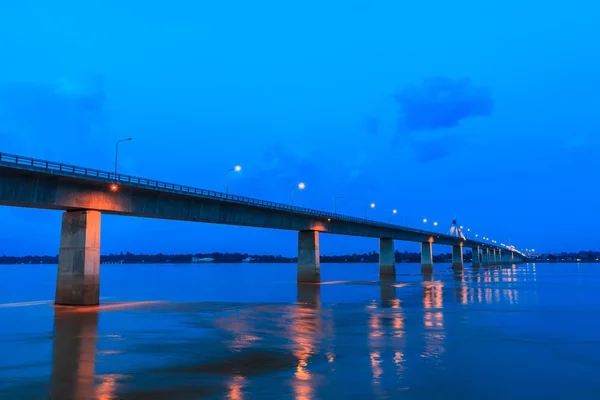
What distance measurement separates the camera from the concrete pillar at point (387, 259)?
367ft

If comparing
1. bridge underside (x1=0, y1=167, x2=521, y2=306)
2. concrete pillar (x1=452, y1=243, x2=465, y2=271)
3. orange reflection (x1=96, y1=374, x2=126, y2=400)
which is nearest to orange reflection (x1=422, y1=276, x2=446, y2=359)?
orange reflection (x1=96, y1=374, x2=126, y2=400)

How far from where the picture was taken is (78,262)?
132ft

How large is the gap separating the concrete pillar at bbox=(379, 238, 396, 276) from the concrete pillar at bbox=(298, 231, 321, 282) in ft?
108

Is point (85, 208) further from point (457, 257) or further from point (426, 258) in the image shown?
point (457, 257)

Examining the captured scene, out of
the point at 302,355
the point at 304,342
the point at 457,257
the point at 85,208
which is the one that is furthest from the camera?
the point at 457,257

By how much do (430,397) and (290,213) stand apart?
63.4m

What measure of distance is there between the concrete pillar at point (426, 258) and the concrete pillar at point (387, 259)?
19881 millimetres

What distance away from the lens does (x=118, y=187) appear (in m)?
43.4

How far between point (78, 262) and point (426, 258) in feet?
388

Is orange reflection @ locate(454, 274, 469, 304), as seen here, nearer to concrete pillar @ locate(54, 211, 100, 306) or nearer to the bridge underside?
the bridge underside

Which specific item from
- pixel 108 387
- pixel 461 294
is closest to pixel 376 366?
pixel 108 387

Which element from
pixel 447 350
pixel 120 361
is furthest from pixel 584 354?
pixel 120 361

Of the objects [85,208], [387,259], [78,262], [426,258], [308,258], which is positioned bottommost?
[78,262]

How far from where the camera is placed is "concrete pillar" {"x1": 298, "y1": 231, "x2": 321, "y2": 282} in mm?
80125
